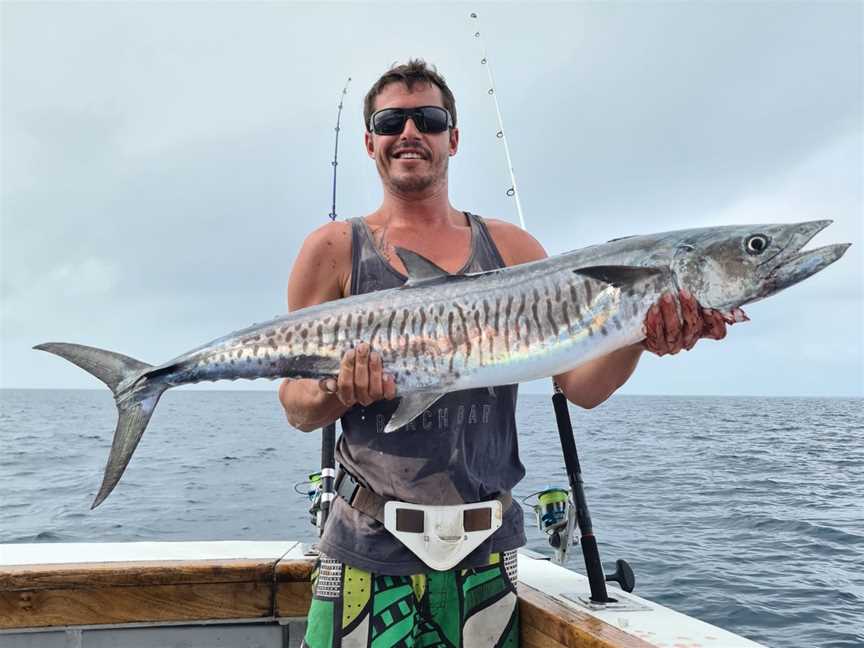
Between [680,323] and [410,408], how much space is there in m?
1.03

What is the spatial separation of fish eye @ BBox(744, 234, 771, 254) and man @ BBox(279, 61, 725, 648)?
297 millimetres

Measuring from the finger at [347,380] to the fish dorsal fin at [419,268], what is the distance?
384 millimetres

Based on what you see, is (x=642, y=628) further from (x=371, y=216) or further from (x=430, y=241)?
(x=371, y=216)

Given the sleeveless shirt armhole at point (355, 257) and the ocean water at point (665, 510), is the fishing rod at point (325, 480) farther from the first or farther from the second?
the ocean water at point (665, 510)

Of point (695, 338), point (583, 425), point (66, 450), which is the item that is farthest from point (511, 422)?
point (583, 425)

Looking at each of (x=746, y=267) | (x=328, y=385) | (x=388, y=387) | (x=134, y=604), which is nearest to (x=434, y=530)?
(x=388, y=387)

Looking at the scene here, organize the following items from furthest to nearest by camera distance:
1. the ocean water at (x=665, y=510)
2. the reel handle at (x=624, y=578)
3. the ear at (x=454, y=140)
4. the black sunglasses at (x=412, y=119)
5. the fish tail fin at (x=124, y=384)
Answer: the ocean water at (x=665, y=510), the reel handle at (x=624, y=578), the ear at (x=454, y=140), the black sunglasses at (x=412, y=119), the fish tail fin at (x=124, y=384)

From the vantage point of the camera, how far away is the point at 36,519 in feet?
37.1

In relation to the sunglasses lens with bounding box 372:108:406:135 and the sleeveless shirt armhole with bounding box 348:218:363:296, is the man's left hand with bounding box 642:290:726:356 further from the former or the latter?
the sunglasses lens with bounding box 372:108:406:135

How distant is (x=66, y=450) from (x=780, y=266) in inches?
1010

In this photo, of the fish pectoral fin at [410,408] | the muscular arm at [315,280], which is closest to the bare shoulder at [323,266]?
the muscular arm at [315,280]

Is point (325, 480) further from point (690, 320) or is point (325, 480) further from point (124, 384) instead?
point (690, 320)

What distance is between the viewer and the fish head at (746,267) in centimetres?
237

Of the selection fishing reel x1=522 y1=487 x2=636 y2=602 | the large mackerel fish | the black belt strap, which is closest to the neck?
the large mackerel fish
